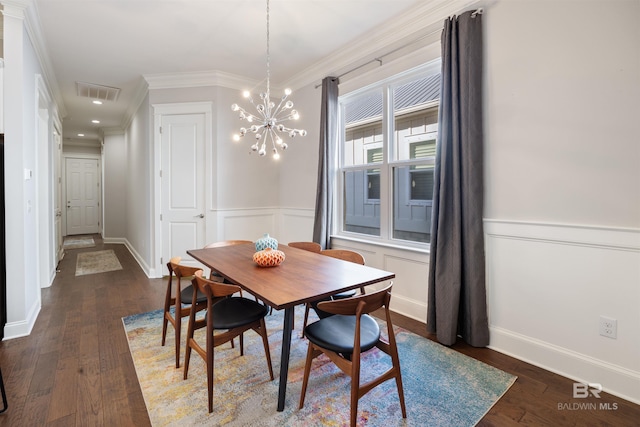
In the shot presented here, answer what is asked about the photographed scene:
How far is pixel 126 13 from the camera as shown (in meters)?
2.92

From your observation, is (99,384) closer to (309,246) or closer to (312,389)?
(312,389)

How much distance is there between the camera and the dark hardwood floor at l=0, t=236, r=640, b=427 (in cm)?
172

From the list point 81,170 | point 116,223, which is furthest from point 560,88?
point 81,170

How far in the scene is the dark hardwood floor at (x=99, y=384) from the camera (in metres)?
1.72

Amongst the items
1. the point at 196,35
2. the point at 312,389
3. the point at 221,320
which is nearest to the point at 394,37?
the point at 196,35

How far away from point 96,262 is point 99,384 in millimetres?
4358

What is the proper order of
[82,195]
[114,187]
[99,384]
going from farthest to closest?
[82,195] < [114,187] < [99,384]

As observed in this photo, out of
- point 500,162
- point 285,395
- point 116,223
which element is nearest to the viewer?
point 285,395

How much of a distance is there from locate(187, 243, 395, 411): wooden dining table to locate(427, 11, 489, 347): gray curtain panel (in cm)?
85

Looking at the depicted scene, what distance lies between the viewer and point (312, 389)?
196cm

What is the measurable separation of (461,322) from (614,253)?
113cm

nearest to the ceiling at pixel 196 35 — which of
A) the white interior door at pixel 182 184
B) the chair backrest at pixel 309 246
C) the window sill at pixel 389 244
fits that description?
the white interior door at pixel 182 184

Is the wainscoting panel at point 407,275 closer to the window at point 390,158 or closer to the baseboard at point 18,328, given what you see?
the window at point 390,158

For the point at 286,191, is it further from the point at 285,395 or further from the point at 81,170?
the point at 81,170
